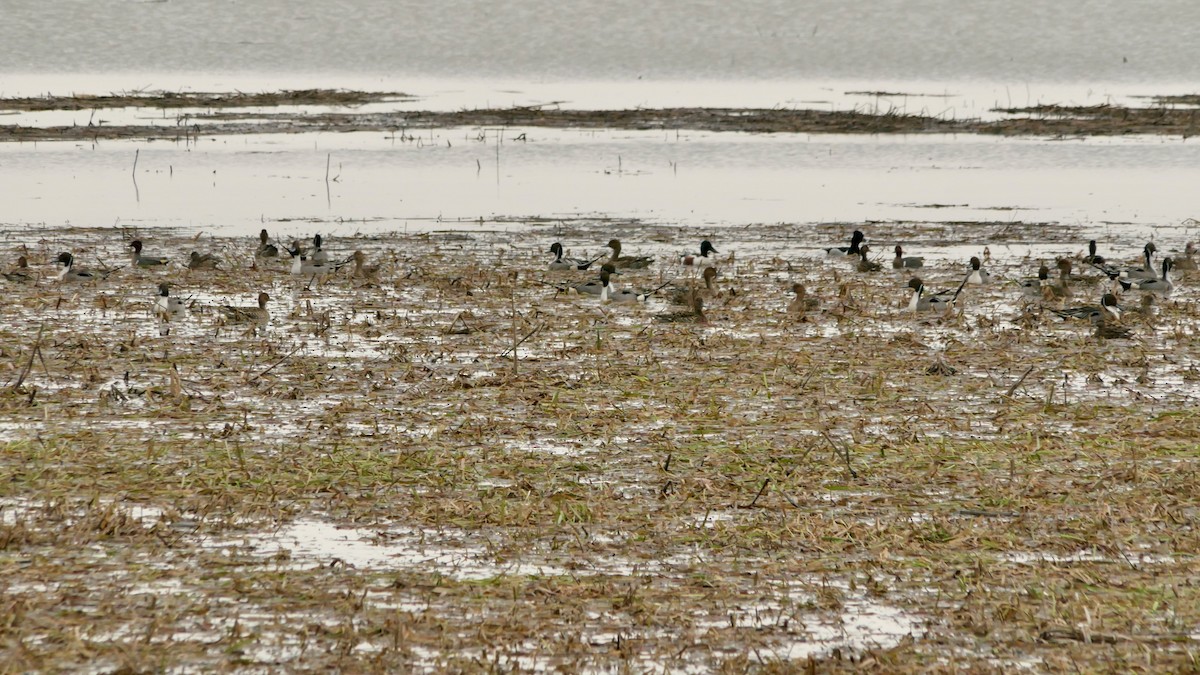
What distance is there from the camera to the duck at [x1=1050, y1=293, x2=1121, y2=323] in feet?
50.1

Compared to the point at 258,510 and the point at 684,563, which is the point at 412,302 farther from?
the point at 684,563

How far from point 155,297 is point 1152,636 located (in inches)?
497

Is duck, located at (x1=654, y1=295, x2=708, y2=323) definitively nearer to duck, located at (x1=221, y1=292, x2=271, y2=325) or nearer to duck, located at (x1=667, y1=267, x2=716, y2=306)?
duck, located at (x1=667, y1=267, x2=716, y2=306)

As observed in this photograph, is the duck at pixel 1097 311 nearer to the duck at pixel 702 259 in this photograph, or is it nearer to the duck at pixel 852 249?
the duck at pixel 852 249

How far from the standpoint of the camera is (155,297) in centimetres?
1683

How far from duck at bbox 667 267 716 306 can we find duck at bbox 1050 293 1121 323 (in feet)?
12.3

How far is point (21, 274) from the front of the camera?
17844 millimetres

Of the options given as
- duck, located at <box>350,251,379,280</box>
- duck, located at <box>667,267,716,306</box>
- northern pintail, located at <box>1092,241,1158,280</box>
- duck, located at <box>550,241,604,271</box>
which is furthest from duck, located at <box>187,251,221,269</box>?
northern pintail, located at <box>1092,241,1158,280</box>

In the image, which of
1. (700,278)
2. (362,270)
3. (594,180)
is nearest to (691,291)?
(700,278)

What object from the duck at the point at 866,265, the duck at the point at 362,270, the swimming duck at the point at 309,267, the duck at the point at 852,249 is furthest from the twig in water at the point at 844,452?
the duck at the point at 852,249

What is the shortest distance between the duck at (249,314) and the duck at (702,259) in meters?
6.62

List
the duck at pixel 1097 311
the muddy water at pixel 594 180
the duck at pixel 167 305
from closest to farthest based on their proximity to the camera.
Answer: the duck at pixel 1097 311, the duck at pixel 167 305, the muddy water at pixel 594 180

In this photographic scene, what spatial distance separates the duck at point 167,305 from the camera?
15461mm

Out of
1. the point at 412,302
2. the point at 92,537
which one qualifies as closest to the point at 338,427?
the point at 92,537
